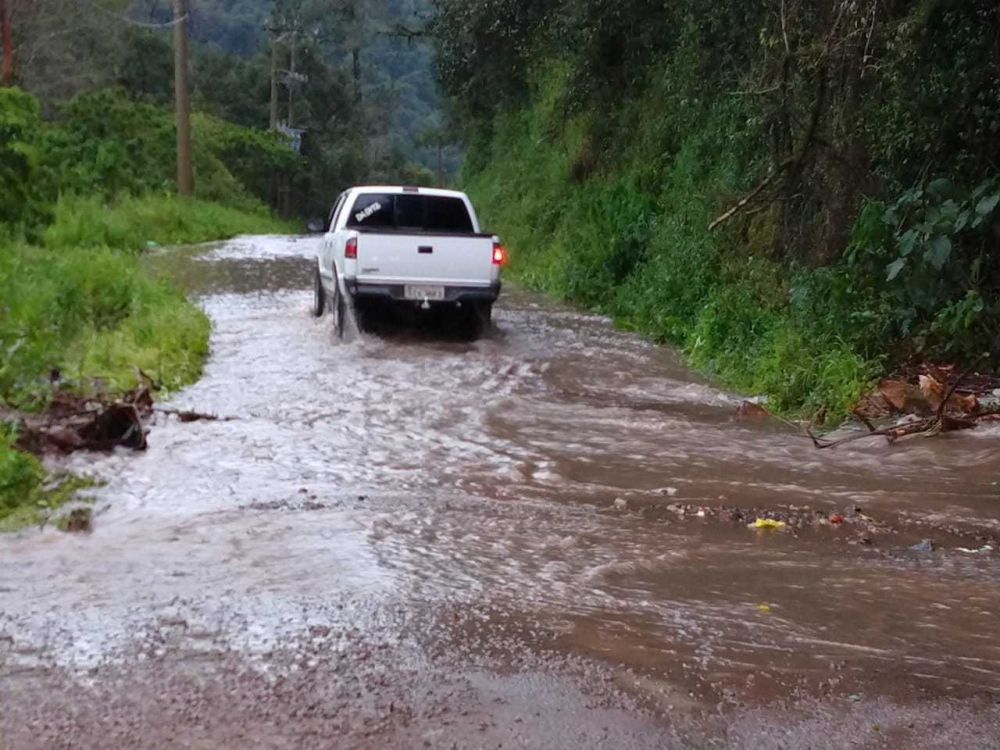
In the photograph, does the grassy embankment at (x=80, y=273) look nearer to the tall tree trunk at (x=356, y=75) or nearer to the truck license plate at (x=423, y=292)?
the truck license plate at (x=423, y=292)

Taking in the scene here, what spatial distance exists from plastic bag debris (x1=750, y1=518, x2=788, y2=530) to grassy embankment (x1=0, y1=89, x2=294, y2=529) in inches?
148

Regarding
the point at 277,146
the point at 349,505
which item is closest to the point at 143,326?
the point at 349,505

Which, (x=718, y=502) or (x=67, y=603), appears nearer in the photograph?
(x=67, y=603)

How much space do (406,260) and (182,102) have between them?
22.8 meters

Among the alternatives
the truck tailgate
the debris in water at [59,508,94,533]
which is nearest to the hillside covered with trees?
the debris in water at [59,508,94,533]

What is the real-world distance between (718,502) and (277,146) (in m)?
43.3

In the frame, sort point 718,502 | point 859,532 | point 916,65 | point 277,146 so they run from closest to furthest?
point 859,532 → point 718,502 → point 916,65 → point 277,146

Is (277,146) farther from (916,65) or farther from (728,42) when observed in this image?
Result: (916,65)

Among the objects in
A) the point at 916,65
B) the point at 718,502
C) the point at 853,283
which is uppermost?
the point at 916,65

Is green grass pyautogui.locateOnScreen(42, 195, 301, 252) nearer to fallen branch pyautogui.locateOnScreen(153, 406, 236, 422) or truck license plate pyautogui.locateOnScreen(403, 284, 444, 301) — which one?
truck license plate pyautogui.locateOnScreen(403, 284, 444, 301)

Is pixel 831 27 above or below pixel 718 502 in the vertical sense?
above

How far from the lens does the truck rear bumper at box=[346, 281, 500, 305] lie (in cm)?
1233

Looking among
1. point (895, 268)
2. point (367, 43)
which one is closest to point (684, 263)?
point (895, 268)

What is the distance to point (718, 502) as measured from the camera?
6738 millimetres
